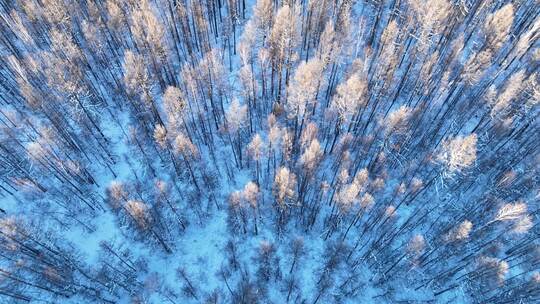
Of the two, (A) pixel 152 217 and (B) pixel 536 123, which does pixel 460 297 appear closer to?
(B) pixel 536 123

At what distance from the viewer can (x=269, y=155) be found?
204ft

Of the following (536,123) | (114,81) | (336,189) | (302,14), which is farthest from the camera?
(302,14)

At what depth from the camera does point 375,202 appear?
6094cm

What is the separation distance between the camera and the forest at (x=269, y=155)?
5338cm

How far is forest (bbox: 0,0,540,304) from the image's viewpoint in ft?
175

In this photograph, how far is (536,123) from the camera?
65250mm

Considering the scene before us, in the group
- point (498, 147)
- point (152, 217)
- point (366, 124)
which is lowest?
point (152, 217)

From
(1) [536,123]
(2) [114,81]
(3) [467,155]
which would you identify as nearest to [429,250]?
(3) [467,155]

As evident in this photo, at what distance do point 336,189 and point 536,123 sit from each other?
135 ft

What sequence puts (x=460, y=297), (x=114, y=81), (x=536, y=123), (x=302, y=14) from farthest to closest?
(x=302, y=14), (x=114, y=81), (x=536, y=123), (x=460, y=297)

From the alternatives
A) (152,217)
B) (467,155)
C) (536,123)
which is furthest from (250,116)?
(536,123)

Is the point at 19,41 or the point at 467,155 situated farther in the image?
the point at 19,41

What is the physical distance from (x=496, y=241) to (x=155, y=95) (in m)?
66.6

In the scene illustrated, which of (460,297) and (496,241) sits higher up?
A: (496,241)
